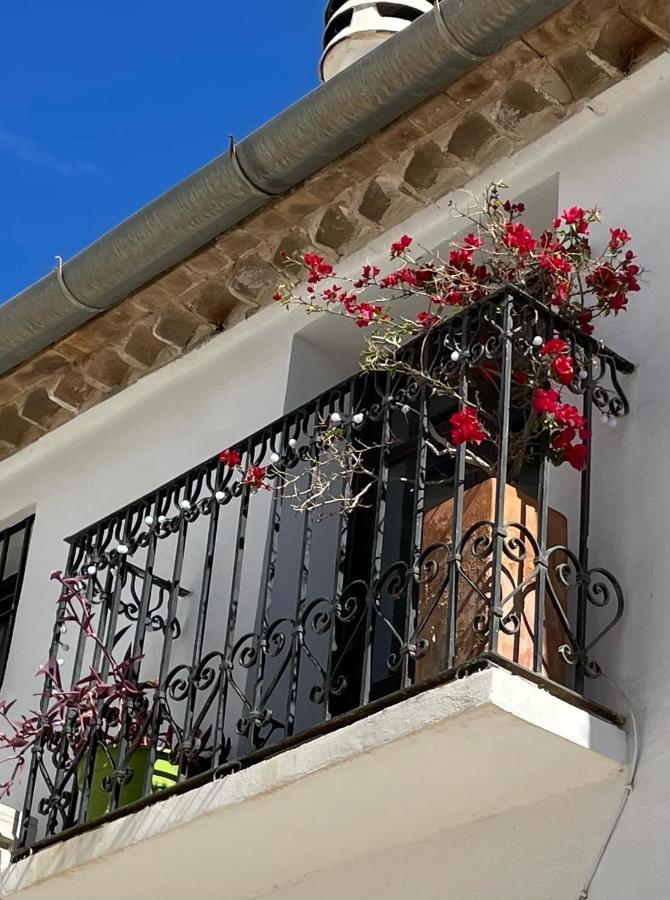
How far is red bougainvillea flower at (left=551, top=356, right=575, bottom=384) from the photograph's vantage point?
527 cm

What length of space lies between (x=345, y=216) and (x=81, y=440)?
1.79 m

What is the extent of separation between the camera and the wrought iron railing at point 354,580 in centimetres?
510

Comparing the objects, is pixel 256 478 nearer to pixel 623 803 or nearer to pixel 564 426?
pixel 564 426

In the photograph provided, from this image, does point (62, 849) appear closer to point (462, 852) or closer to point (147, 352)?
point (462, 852)

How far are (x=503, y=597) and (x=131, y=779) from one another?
1.70 meters

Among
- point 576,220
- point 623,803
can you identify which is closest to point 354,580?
point 576,220

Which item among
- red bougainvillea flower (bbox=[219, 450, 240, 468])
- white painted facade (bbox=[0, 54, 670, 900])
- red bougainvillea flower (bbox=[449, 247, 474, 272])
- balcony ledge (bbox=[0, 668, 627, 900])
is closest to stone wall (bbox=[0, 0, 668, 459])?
white painted facade (bbox=[0, 54, 670, 900])

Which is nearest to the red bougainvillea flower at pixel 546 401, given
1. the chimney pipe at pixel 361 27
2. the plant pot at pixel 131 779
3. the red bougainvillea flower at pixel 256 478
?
the red bougainvillea flower at pixel 256 478

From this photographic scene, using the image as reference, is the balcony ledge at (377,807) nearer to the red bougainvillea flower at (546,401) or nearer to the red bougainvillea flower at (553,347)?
the red bougainvillea flower at (546,401)

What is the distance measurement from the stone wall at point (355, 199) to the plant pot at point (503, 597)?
181cm

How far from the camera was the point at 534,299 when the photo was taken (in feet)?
17.9

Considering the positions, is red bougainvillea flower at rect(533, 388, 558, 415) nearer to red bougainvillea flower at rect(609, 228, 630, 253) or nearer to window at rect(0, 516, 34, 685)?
red bougainvillea flower at rect(609, 228, 630, 253)

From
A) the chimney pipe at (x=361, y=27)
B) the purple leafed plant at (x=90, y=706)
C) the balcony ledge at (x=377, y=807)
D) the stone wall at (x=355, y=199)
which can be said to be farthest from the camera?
the chimney pipe at (x=361, y=27)

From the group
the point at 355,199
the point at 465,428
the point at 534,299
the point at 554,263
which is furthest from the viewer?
the point at 355,199
